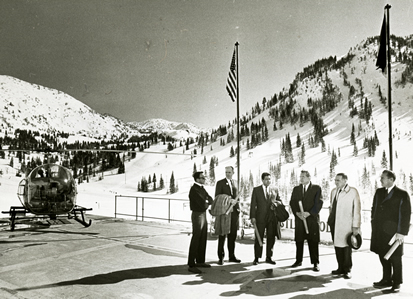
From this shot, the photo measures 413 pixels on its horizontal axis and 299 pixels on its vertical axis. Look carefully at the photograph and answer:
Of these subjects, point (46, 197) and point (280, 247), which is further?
point (46, 197)

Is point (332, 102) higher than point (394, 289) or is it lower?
higher

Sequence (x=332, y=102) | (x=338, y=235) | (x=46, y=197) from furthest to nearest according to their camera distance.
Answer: (x=332, y=102) < (x=46, y=197) < (x=338, y=235)

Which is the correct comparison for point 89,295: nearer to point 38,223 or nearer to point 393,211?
point 393,211

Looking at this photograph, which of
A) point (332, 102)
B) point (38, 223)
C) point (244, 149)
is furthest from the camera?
point (332, 102)

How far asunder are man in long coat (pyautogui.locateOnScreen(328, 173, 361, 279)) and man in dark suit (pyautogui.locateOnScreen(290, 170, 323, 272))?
477 mm

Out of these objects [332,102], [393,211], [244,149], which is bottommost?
[393,211]

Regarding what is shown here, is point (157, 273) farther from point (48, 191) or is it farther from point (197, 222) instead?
point (48, 191)

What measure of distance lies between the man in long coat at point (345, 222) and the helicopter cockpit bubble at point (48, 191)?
10363mm

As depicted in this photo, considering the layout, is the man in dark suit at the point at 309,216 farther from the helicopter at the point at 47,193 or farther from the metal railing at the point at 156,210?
the helicopter at the point at 47,193

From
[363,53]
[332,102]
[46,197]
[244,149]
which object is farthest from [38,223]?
[363,53]

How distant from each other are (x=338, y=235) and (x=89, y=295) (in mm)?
4829

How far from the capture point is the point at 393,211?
18.1ft

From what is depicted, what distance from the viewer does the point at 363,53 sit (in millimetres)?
169000

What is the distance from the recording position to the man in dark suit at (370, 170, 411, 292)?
17.7 feet
